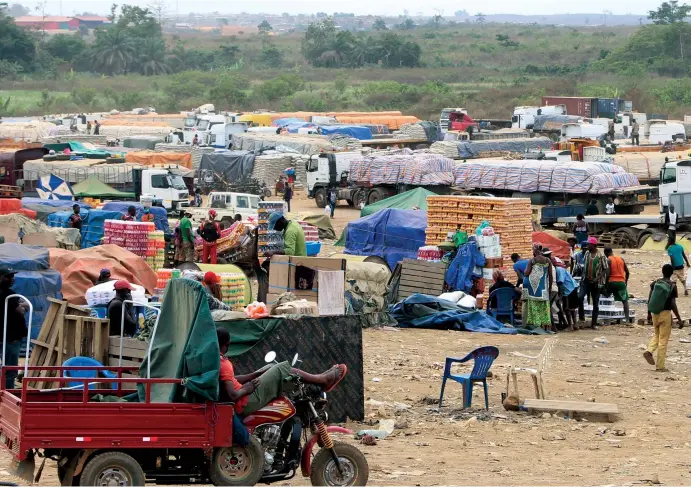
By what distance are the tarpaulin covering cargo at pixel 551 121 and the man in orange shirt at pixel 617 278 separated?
159 ft

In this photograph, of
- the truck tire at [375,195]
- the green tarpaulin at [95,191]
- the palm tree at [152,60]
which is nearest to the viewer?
the green tarpaulin at [95,191]

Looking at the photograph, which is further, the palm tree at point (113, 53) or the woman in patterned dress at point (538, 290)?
the palm tree at point (113, 53)

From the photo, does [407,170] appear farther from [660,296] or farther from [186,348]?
[186,348]

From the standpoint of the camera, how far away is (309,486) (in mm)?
9625

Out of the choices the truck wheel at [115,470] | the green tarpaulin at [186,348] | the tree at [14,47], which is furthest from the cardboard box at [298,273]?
the tree at [14,47]

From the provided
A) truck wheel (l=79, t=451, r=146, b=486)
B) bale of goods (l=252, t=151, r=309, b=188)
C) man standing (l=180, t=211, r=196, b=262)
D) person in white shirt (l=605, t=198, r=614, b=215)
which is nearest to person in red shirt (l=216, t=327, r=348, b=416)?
truck wheel (l=79, t=451, r=146, b=486)

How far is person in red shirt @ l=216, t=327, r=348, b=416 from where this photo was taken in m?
8.88

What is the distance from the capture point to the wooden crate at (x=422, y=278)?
66.8ft

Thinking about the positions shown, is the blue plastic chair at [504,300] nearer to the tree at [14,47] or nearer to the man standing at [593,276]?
the man standing at [593,276]

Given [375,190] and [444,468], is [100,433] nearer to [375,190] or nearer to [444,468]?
[444,468]

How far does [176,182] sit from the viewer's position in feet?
123

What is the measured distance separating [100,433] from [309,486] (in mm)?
1797

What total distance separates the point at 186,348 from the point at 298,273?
337 inches

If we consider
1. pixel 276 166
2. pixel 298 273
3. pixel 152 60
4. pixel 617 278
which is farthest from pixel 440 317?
pixel 152 60
